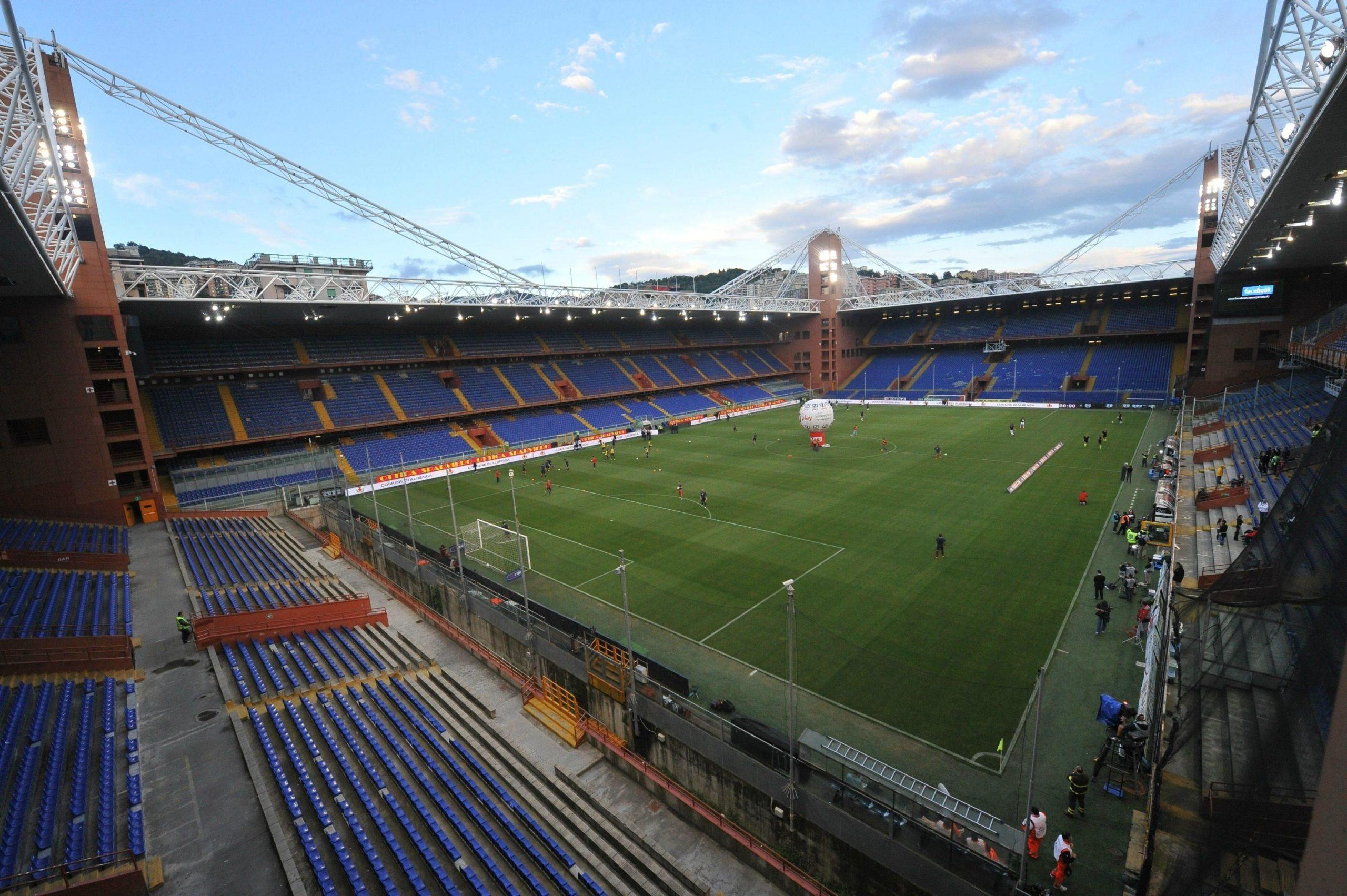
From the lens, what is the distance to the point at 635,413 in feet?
194

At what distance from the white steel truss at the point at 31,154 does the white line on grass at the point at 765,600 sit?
1907 centimetres

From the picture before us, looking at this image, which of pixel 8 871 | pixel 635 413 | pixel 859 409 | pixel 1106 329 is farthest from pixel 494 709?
pixel 1106 329

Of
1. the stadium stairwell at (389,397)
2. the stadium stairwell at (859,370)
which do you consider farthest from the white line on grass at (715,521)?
the stadium stairwell at (859,370)

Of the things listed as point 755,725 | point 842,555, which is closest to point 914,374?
point 842,555

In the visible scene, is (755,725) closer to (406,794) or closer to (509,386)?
(406,794)

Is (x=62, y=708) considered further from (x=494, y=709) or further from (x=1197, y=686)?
(x=1197, y=686)

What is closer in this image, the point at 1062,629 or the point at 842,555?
the point at 1062,629

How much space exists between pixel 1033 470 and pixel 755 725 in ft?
100

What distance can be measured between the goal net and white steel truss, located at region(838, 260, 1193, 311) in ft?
199

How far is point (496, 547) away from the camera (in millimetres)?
25219

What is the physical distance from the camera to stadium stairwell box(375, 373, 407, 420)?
46969 millimetres

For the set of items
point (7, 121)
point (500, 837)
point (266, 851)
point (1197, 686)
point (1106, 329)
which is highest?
point (7, 121)

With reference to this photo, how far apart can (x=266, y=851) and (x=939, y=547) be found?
21072 millimetres

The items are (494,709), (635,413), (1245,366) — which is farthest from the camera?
(635,413)
